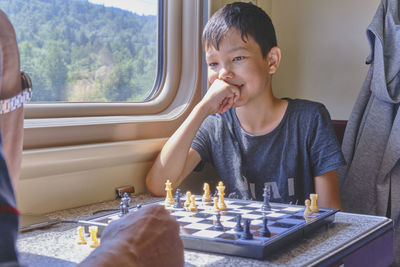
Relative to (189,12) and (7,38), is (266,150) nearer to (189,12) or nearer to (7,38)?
(189,12)

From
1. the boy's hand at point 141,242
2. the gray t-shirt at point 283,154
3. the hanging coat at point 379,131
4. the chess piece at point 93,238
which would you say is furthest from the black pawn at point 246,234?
the hanging coat at point 379,131

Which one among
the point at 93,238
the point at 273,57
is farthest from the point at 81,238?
the point at 273,57

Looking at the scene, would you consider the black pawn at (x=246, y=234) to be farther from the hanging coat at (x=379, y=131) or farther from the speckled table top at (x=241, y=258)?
the hanging coat at (x=379, y=131)

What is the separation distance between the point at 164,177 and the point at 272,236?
81 centimetres

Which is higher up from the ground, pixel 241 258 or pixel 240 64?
pixel 240 64

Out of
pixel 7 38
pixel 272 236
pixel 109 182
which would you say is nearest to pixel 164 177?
pixel 109 182

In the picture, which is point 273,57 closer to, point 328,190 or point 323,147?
point 323,147

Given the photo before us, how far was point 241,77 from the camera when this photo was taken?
193 cm

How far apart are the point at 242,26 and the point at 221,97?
294mm

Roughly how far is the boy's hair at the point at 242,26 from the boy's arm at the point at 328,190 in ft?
1.79

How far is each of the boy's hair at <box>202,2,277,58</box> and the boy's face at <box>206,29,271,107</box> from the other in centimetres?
2

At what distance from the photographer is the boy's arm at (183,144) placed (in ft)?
5.97

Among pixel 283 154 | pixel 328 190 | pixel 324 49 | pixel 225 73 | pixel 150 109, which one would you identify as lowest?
pixel 328 190

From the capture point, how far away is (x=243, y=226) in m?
1.09
